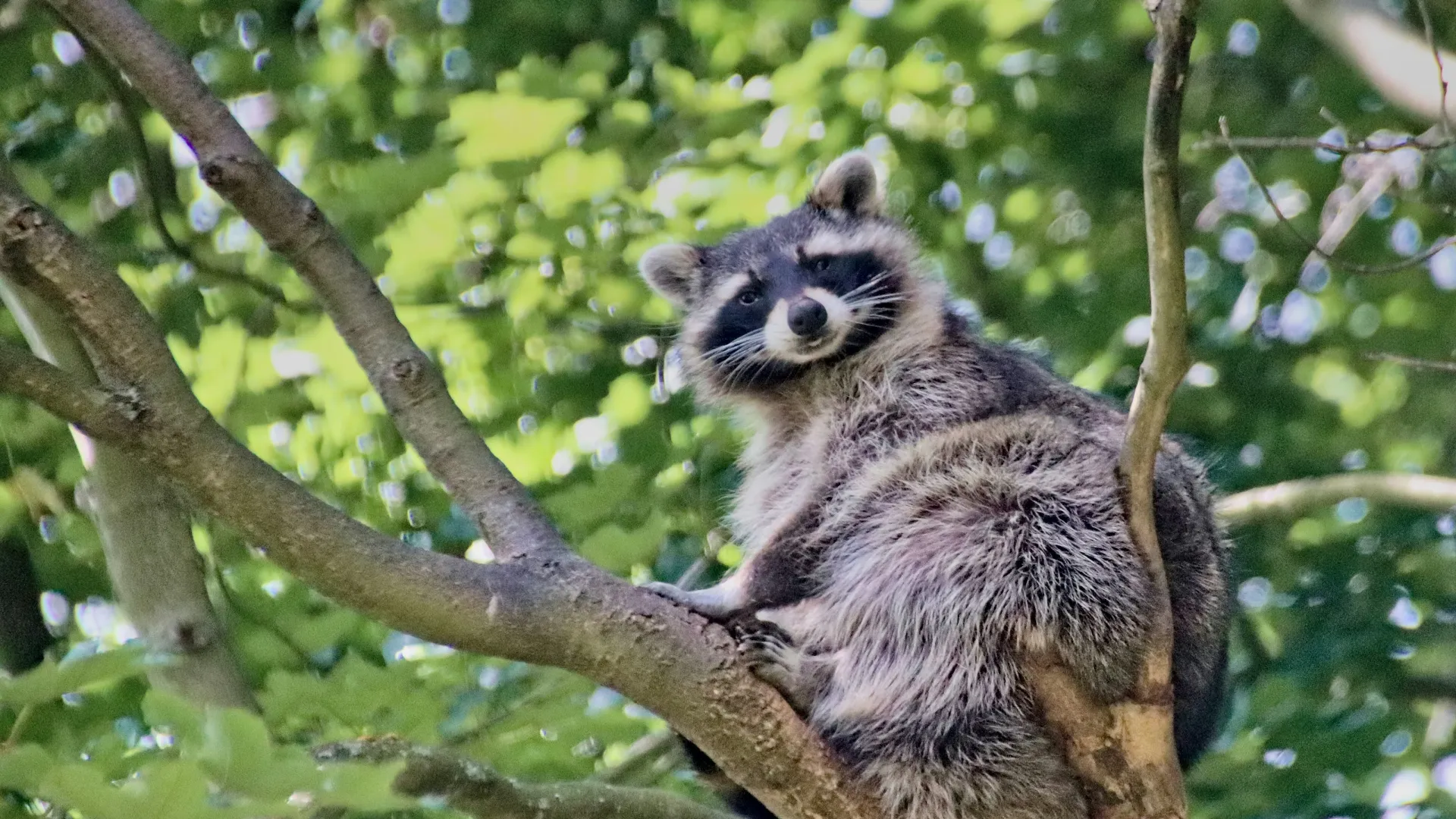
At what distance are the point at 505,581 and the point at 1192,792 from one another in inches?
110

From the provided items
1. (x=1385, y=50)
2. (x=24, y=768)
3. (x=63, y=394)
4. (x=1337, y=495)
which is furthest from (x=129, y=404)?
(x=1385, y=50)

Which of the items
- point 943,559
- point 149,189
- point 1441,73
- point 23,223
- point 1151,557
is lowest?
point 1151,557

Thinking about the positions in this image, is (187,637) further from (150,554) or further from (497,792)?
(497,792)

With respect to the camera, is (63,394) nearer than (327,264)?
Yes

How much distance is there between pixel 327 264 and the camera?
2.80 m

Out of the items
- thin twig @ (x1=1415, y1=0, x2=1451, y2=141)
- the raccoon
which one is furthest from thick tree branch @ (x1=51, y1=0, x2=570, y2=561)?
thin twig @ (x1=1415, y1=0, x2=1451, y2=141)

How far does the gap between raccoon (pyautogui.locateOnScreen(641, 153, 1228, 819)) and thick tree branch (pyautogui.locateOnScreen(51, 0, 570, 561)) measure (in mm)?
403

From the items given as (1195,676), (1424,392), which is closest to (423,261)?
(1195,676)

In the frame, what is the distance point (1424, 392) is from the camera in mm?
4988

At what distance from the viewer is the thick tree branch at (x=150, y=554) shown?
289 centimetres

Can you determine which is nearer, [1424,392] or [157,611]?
[157,611]

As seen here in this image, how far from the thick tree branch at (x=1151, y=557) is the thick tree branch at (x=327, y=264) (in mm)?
1023

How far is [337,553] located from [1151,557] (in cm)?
145

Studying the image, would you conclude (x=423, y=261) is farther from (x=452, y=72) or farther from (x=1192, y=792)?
(x=1192, y=792)
